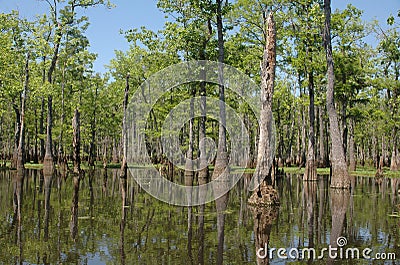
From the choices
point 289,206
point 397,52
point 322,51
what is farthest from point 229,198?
point 397,52

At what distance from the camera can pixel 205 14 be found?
88.0ft

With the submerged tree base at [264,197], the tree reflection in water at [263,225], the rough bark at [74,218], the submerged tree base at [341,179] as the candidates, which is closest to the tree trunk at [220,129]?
the submerged tree base at [341,179]

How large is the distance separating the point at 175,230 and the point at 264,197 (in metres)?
4.93

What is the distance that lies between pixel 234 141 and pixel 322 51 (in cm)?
2806

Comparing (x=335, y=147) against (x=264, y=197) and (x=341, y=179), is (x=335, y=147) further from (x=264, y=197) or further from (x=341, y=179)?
(x=264, y=197)

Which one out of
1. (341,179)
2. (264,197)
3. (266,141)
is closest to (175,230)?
(264,197)

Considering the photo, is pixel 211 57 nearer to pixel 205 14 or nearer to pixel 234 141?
pixel 205 14

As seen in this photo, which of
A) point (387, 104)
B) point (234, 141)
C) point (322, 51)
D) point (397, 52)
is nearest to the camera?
point (322, 51)

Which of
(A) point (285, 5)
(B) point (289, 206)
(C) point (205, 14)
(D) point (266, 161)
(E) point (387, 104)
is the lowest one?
(B) point (289, 206)

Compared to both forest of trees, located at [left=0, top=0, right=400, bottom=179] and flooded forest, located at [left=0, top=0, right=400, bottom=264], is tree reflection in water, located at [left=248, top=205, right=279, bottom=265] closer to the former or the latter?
flooded forest, located at [left=0, top=0, right=400, bottom=264]

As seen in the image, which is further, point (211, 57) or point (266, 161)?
point (211, 57)

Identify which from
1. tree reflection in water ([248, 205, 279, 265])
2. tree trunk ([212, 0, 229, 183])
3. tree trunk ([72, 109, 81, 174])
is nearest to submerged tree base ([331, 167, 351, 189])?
tree trunk ([212, 0, 229, 183])

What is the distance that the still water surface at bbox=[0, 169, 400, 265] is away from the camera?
7.57 metres

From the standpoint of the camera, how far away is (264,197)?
1421 cm
